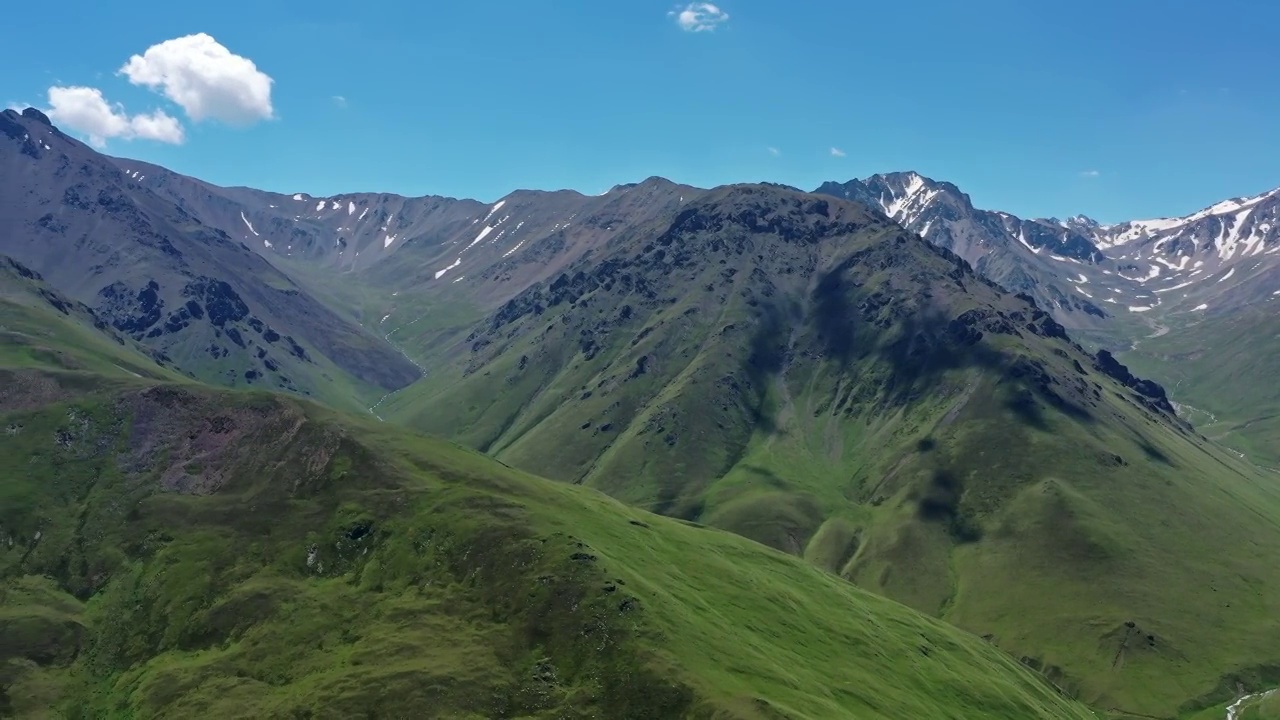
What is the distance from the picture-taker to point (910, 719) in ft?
596

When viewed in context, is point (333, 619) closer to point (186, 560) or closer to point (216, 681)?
point (216, 681)

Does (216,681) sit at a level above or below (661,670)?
below

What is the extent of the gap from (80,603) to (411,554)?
206 ft

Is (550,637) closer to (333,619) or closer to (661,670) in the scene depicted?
(661,670)

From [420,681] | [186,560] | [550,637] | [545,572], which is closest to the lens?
[420,681]

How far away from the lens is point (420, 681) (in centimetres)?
15188

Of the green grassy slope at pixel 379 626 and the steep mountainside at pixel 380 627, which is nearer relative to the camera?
the steep mountainside at pixel 380 627

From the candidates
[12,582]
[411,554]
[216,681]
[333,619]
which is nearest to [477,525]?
[411,554]

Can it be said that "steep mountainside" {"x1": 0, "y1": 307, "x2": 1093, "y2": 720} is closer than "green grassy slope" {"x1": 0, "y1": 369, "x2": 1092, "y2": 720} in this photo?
Yes

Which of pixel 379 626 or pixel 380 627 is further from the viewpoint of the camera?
pixel 379 626

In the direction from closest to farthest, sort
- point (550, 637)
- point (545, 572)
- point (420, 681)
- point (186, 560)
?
→ point (420, 681)
point (550, 637)
point (545, 572)
point (186, 560)

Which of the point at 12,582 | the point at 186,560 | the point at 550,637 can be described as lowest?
the point at 12,582

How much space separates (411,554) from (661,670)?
5799cm

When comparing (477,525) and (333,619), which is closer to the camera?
(333,619)
